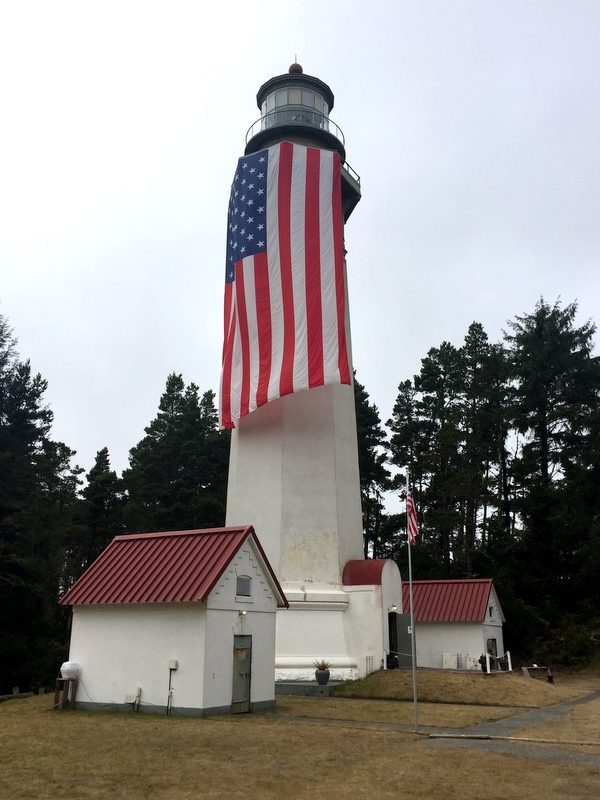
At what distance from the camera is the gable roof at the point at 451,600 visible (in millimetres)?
29094

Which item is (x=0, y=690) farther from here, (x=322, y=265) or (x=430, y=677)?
(x=322, y=265)

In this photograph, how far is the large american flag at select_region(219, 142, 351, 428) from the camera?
24.1m

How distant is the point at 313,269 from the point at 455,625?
1580 cm

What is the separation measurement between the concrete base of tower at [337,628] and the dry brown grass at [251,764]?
7.48 m

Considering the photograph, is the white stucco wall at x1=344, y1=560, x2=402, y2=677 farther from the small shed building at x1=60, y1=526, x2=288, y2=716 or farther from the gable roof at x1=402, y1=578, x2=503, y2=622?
the small shed building at x1=60, y1=526, x2=288, y2=716

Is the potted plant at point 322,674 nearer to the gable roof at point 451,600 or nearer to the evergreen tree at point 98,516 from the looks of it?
the gable roof at point 451,600

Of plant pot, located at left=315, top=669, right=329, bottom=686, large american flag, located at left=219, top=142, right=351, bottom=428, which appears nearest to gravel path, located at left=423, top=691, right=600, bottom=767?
plant pot, located at left=315, top=669, right=329, bottom=686

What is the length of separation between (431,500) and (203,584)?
34775mm

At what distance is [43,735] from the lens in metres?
12.9

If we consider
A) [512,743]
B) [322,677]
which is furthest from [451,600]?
[512,743]

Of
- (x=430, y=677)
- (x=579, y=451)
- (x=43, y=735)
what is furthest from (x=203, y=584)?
(x=579, y=451)

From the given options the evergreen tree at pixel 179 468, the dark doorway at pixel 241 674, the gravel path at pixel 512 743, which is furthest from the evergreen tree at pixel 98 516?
the gravel path at pixel 512 743

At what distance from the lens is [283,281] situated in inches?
982

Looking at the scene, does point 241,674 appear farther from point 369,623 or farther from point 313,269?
point 313,269
